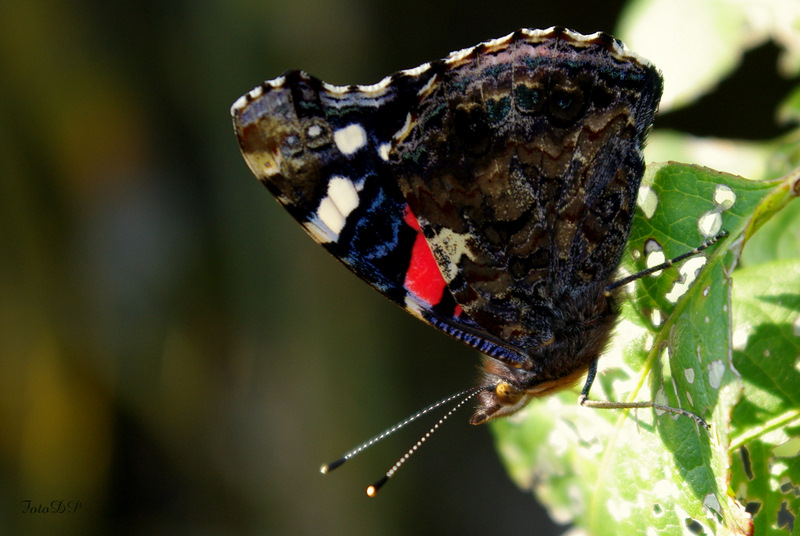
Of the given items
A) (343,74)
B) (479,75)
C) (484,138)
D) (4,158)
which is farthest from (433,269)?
(4,158)

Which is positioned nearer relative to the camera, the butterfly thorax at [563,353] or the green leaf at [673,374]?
the green leaf at [673,374]

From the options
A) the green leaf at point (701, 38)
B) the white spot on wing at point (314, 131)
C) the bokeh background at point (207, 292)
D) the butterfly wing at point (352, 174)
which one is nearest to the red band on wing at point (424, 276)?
the butterfly wing at point (352, 174)

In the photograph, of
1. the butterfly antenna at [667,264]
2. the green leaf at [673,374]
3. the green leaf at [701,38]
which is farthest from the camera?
the green leaf at [701,38]

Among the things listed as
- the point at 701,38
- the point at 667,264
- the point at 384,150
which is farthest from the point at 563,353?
the point at 701,38

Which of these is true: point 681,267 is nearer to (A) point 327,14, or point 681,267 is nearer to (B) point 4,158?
(A) point 327,14

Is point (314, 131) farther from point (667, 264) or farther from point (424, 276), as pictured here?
point (667, 264)

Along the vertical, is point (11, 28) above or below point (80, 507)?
above

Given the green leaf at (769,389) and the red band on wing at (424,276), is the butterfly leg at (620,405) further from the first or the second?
the red band on wing at (424,276)
